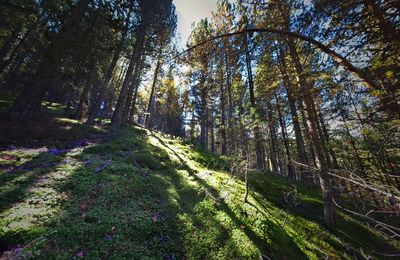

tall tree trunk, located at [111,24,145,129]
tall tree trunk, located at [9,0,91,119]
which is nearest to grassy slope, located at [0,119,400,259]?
tall tree trunk, located at [9,0,91,119]

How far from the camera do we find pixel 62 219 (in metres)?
4.14

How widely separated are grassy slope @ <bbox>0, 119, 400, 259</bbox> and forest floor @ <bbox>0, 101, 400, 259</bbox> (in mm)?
22

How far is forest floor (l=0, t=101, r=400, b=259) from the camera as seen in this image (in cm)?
379

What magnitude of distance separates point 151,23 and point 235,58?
14.0m

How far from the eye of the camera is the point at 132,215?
15.7 feet

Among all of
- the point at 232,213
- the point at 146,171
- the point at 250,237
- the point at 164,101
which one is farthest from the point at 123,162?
the point at 164,101

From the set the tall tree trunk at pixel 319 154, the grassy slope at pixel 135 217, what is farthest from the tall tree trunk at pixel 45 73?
the tall tree trunk at pixel 319 154

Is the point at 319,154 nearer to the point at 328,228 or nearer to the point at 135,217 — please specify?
the point at 328,228

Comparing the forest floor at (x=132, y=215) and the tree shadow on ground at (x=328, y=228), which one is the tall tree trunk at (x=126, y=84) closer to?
the forest floor at (x=132, y=215)

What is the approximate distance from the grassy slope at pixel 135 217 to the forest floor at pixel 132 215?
2cm

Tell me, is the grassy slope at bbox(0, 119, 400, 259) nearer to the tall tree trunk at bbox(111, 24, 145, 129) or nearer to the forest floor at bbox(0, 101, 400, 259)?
the forest floor at bbox(0, 101, 400, 259)

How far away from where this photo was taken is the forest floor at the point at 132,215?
149 inches

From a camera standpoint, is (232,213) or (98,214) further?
(232,213)

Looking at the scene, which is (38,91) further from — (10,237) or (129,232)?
(129,232)
